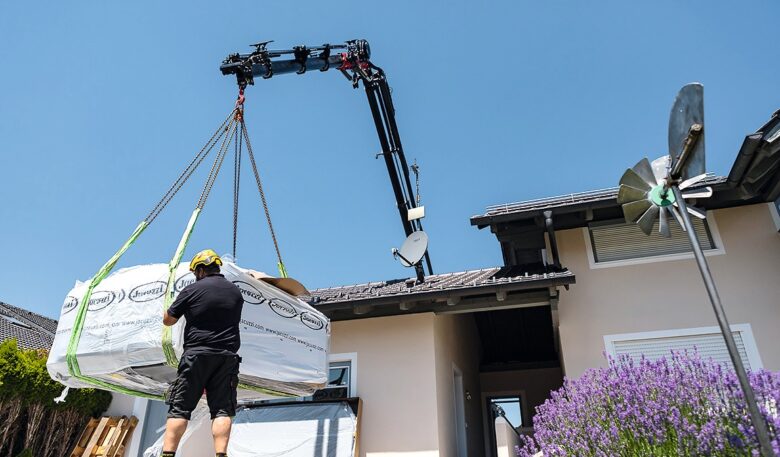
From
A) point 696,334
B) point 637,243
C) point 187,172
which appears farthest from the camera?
point 637,243

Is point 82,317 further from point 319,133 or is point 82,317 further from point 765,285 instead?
point 765,285

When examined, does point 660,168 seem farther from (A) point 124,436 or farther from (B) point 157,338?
(A) point 124,436

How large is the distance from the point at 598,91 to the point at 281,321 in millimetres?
6183

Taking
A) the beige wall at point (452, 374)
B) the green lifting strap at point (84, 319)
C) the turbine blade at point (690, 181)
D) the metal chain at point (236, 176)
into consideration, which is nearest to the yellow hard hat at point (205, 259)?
the green lifting strap at point (84, 319)

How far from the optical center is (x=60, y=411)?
7.45 metres

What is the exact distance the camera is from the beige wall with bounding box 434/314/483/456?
22.4ft

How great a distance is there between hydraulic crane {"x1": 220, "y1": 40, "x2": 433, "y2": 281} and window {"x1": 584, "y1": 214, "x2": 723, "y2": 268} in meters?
2.67

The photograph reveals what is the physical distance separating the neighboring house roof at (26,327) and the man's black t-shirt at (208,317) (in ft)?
39.7

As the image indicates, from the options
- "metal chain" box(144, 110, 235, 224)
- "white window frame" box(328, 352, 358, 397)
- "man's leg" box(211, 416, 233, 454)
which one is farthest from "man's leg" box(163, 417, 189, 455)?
"white window frame" box(328, 352, 358, 397)

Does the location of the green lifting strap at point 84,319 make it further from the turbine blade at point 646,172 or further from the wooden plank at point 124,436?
the turbine blade at point 646,172

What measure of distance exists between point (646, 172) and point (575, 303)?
344cm

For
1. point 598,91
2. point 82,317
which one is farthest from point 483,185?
point 82,317

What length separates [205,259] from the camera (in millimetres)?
3814

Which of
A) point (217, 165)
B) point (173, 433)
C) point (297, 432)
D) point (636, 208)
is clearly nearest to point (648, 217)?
point (636, 208)
